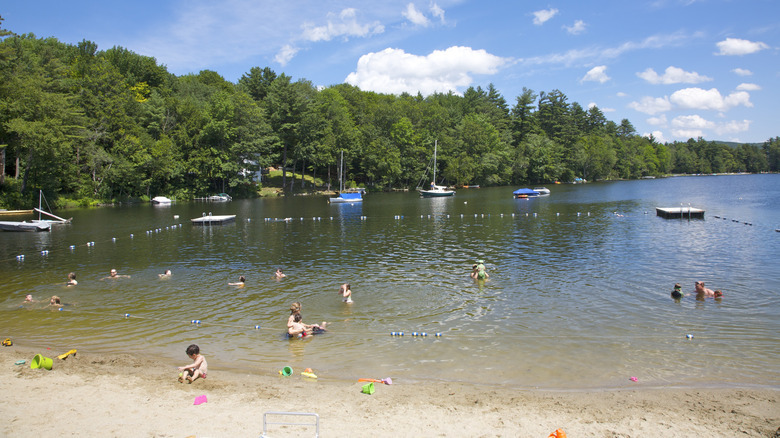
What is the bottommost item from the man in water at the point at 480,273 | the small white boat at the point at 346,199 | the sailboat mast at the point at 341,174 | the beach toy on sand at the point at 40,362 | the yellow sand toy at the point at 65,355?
the yellow sand toy at the point at 65,355

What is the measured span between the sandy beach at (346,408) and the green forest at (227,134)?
185 ft

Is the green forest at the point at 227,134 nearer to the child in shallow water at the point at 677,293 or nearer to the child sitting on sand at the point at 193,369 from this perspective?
the child sitting on sand at the point at 193,369

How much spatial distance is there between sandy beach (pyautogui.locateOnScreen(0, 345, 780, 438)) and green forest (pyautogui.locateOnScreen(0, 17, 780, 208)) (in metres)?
56.4

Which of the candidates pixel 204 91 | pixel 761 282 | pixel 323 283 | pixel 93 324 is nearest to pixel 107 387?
pixel 93 324

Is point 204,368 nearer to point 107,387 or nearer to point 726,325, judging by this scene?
point 107,387

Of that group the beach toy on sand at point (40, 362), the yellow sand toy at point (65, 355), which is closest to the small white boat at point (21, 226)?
the yellow sand toy at point (65, 355)

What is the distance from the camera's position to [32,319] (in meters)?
18.7

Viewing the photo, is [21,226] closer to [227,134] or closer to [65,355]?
[65,355]

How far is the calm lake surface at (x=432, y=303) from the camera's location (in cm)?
1425

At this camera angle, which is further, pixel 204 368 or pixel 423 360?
pixel 423 360

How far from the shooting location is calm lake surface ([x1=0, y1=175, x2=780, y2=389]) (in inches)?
561

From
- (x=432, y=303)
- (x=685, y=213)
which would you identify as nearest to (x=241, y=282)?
(x=432, y=303)

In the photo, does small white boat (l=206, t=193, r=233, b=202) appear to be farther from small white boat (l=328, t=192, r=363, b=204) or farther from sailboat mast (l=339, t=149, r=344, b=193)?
sailboat mast (l=339, t=149, r=344, b=193)

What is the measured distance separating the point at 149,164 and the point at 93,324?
67.0 m
